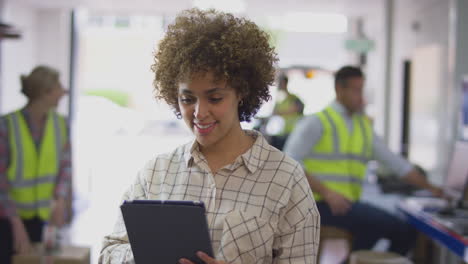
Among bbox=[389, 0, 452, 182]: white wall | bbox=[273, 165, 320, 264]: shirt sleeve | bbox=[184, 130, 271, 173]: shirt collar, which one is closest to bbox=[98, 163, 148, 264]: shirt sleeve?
bbox=[184, 130, 271, 173]: shirt collar

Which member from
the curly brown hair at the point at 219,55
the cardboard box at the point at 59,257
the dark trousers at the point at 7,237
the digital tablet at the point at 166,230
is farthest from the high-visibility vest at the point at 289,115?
the digital tablet at the point at 166,230

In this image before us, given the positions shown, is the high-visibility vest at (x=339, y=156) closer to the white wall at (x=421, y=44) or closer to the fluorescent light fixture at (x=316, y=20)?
the white wall at (x=421, y=44)

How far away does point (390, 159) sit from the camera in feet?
13.8

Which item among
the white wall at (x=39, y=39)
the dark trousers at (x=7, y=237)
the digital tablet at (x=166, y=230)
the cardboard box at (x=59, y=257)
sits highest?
the white wall at (x=39, y=39)

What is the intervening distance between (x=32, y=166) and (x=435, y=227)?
251 centimetres

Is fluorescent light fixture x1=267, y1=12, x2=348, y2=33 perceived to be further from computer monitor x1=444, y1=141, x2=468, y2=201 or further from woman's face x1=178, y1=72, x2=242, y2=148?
woman's face x1=178, y1=72, x2=242, y2=148

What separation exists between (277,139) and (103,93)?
19311 millimetres

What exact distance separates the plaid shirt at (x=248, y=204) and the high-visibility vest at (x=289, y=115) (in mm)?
6487

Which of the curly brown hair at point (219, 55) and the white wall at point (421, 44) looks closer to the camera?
the curly brown hair at point (219, 55)

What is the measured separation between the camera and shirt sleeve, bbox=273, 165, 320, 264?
1635 millimetres

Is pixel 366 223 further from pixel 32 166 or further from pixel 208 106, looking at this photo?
pixel 208 106

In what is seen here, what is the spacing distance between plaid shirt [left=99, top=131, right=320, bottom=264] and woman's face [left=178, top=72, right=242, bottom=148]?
0.09 meters

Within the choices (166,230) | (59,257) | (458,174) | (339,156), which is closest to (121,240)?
(166,230)

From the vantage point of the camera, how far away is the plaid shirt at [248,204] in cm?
163
